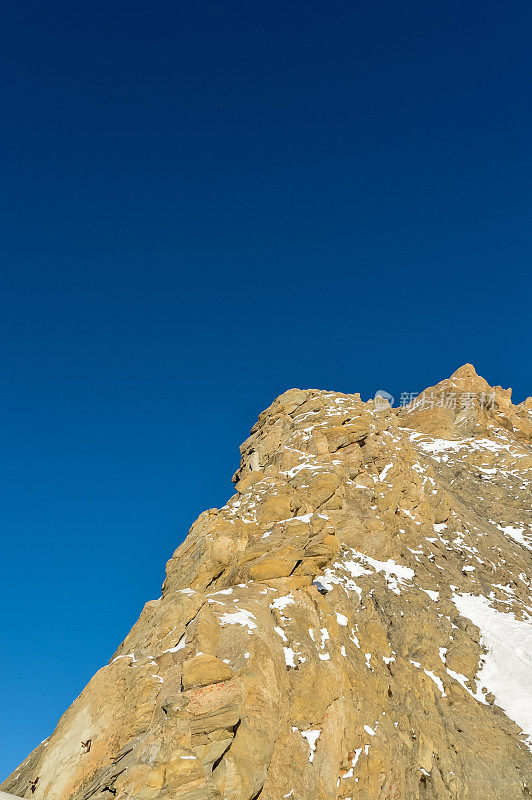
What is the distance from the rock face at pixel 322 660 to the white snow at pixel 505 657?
77 mm

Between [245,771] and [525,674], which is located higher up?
[245,771]

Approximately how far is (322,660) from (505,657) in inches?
391

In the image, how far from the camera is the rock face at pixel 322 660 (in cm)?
1453

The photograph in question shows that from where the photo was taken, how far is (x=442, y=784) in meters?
16.6

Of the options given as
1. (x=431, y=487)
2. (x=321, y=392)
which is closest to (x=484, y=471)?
(x=431, y=487)

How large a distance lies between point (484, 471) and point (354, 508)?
21112 mm

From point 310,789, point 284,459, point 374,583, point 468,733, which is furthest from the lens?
point 284,459

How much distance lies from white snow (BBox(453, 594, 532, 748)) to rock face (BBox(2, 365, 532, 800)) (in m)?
0.08

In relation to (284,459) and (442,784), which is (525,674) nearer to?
(442,784)

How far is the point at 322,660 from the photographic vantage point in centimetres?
1820

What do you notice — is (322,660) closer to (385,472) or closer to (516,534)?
(385,472)

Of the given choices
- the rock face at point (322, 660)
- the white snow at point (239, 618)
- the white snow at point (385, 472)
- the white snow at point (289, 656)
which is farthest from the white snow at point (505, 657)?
the white snow at point (239, 618)

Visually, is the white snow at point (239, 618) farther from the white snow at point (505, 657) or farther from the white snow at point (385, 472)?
the white snow at point (385, 472)

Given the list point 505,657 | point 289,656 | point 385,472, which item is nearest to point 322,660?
point 289,656
